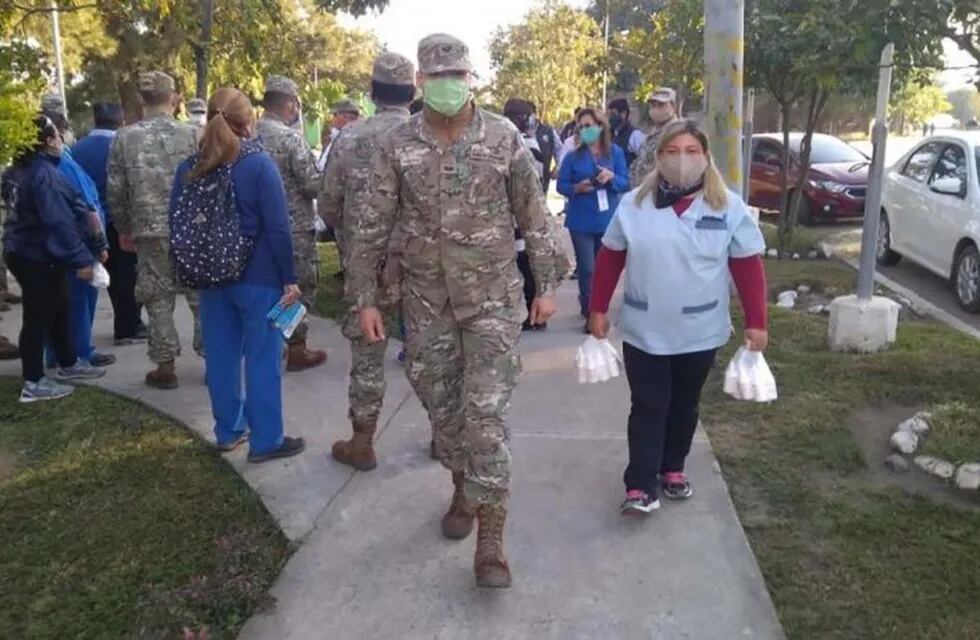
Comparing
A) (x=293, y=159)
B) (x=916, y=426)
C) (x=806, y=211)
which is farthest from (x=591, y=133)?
(x=806, y=211)

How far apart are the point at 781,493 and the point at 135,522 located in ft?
9.24

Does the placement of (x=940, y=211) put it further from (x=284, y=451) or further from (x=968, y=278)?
A: (x=284, y=451)

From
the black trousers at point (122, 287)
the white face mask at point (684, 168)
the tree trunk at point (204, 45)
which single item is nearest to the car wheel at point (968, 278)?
the white face mask at point (684, 168)

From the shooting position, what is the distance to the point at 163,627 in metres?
3.14

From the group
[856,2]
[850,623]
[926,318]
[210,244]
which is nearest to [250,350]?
[210,244]

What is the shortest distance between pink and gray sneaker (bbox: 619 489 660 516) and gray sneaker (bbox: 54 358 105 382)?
3757 millimetres

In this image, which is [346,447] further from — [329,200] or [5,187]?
[5,187]

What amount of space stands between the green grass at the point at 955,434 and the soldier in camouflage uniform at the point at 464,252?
7.51 ft

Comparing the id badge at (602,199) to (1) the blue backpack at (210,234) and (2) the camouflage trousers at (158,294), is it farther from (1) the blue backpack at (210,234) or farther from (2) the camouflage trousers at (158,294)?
(1) the blue backpack at (210,234)

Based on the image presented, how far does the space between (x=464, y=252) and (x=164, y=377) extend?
310 centimetres

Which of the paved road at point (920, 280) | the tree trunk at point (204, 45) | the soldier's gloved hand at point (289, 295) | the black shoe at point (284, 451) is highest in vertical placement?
the tree trunk at point (204, 45)

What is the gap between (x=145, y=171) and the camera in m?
5.55

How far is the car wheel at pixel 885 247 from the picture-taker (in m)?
10.6

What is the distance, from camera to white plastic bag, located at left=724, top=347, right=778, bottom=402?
12.3ft
